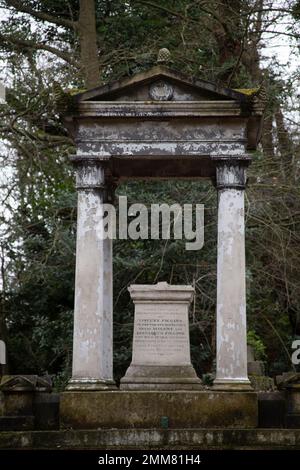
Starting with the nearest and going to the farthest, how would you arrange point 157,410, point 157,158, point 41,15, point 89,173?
1. point 157,410
2. point 89,173
3. point 157,158
4. point 41,15

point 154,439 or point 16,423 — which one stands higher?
point 16,423

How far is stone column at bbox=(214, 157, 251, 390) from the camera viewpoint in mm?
13266

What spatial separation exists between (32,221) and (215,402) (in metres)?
11.2

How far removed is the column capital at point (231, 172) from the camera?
13828mm

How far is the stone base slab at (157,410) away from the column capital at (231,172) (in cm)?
286

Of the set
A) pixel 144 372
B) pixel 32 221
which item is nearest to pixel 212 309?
pixel 32 221

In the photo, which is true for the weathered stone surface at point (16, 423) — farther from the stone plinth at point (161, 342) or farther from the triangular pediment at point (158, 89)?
the triangular pediment at point (158, 89)

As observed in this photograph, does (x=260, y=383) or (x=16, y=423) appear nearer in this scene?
(x=16, y=423)

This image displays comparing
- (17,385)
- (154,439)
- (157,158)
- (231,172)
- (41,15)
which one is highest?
(41,15)

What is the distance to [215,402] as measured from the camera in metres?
13.0

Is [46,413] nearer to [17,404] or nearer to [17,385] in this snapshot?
[17,404]

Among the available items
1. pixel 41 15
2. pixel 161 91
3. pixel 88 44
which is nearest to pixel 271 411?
pixel 161 91

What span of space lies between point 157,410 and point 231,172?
341cm

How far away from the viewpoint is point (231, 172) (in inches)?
546
